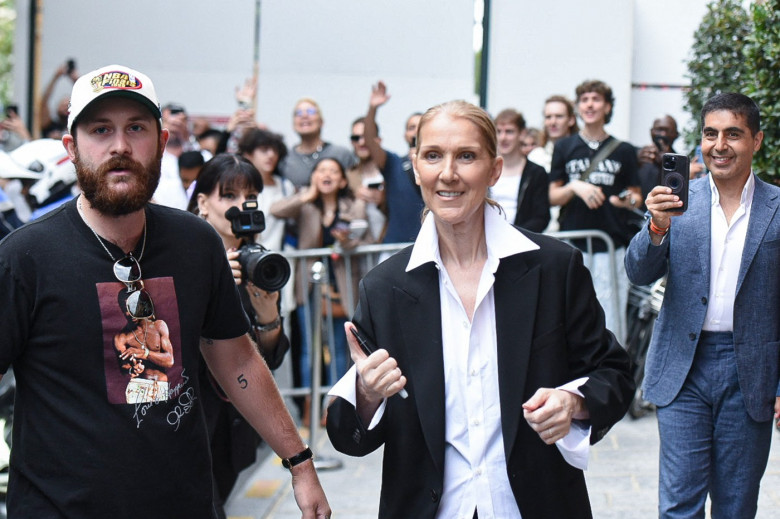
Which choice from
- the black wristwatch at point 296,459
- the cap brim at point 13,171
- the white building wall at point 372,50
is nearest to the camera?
the black wristwatch at point 296,459

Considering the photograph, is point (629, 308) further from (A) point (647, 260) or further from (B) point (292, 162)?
(A) point (647, 260)

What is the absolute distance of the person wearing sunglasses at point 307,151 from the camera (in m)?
8.48

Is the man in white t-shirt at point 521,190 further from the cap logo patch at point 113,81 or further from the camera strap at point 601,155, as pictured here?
the cap logo patch at point 113,81

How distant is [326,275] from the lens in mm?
7699

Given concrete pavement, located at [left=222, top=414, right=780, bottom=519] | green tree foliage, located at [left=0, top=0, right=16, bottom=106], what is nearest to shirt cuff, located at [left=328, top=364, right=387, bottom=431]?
concrete pavement, located at [left=222, top=414, right=780, bottom=519]

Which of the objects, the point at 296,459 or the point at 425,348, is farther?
the point at 296,459

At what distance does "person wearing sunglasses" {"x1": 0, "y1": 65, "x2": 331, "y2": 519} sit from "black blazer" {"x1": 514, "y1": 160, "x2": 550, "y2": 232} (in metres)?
4.87

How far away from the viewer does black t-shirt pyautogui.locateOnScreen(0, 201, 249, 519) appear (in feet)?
8.79

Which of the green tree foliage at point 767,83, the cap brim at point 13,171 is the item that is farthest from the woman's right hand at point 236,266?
the green tree foliage at point 767,83

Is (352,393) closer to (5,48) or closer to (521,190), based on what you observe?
(521,190)

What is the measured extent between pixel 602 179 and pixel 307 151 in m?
2.53

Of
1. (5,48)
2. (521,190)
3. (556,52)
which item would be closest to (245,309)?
(521,190)

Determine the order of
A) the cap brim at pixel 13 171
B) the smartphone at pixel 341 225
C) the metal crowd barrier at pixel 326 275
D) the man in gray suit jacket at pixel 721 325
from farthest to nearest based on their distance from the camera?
1. the smartphone at pixel 341 225
2. the metal crowd barrier at pixel 326 275
3. the cap brim at pixel 13 171
4. the man in gray suit jacket at pixel 721 325

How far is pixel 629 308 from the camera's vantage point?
817 cm
